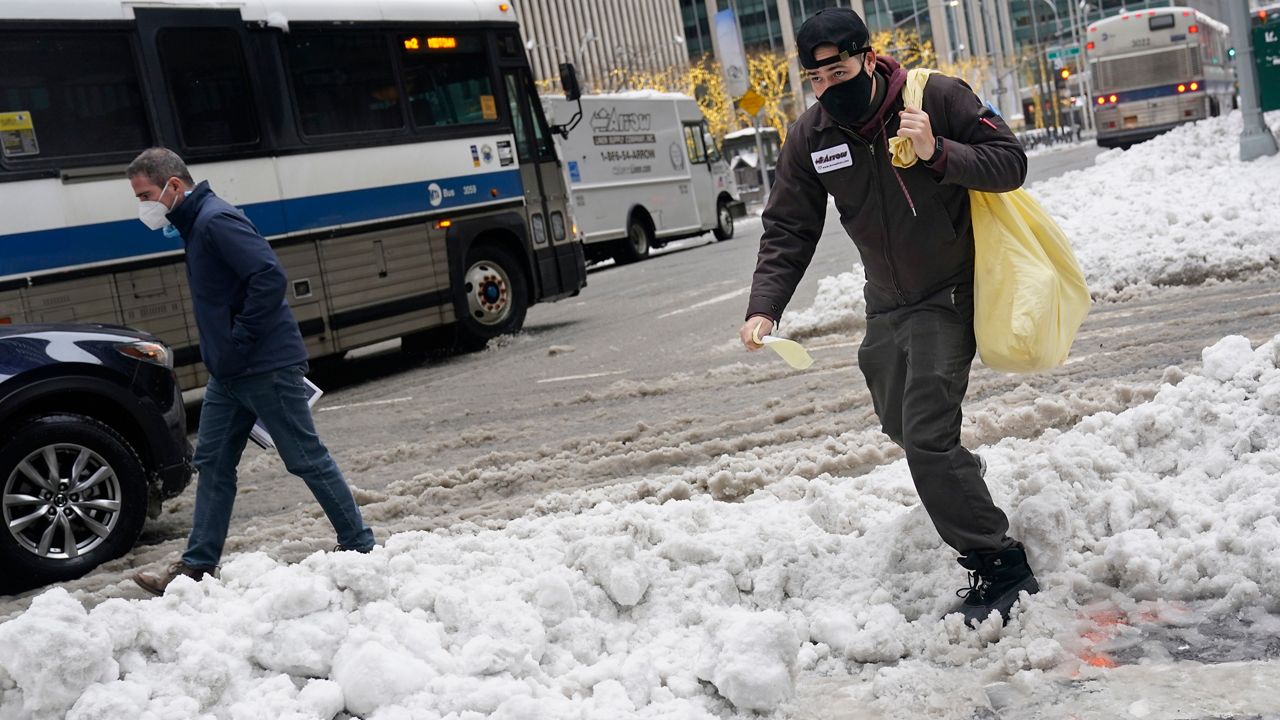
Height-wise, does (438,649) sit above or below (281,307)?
below

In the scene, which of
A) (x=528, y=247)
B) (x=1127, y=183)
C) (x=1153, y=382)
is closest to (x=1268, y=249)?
(x=1153, y=382)

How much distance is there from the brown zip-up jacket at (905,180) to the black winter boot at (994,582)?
868 mm

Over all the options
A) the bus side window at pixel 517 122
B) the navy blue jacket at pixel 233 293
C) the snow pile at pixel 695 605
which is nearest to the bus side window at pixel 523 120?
the bus side window at pixel 517 122

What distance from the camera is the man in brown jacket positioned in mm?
4207

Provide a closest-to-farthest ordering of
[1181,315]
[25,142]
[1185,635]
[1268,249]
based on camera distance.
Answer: [1185,635] → [1181,315] → [25,142] → [1268,249]

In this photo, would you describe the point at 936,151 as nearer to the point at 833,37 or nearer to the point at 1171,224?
the point at 833,37

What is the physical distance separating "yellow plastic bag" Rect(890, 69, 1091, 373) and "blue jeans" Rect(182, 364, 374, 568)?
116 inches

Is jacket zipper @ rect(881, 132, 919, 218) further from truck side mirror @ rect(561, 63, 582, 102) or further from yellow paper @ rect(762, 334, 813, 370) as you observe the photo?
truck side mirror @ rect(561, 63, 582, 102)

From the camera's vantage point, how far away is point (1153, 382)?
7355mm

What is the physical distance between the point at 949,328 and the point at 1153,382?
3.47 m

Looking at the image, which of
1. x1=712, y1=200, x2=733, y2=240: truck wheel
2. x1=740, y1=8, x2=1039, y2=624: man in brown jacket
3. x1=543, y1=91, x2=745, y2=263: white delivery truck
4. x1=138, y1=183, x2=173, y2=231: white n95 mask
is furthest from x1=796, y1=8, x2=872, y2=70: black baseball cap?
x1=712, y1=200, x2=733, y2=240: truck wheel

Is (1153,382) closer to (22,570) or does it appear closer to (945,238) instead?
(945,238)

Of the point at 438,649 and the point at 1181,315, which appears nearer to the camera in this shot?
the point at 438,649

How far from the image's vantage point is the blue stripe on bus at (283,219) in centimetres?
1040
